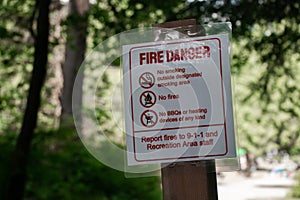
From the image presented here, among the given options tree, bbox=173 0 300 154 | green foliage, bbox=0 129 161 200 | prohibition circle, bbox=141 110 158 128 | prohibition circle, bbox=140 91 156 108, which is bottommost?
green foliage, bbox=0 129 161 200

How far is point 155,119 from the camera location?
2322mm

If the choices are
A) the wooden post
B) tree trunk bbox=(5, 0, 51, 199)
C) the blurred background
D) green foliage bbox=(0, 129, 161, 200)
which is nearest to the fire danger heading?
the wooden post

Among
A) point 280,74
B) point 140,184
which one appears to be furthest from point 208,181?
point 140,184

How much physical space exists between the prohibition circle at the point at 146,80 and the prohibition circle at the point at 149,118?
0.35 ft

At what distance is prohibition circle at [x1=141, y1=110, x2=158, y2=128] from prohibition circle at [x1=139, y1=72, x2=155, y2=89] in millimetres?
107

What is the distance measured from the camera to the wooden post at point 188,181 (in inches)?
93.6

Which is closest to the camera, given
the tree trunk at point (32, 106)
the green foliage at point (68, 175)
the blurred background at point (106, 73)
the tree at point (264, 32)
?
the tree at point (264, 32)

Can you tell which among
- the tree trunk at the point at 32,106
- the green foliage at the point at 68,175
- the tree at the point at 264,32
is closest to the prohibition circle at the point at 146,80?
the tree at the point at 264,32

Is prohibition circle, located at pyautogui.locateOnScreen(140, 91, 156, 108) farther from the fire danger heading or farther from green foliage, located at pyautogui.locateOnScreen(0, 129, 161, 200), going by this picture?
green foliage, located at pyautogui.locateOnScreen(0, 129, 161, 200)

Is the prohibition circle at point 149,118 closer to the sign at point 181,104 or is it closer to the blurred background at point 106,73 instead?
the sign at point 181,104

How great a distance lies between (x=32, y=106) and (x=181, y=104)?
15.8 feet

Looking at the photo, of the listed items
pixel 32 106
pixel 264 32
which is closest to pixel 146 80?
pixel 264 32

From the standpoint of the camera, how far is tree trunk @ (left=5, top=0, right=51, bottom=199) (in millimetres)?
6785

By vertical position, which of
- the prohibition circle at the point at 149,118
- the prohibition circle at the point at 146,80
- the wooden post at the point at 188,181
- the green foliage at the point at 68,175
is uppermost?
the prohibition circle at the point at 146,80
